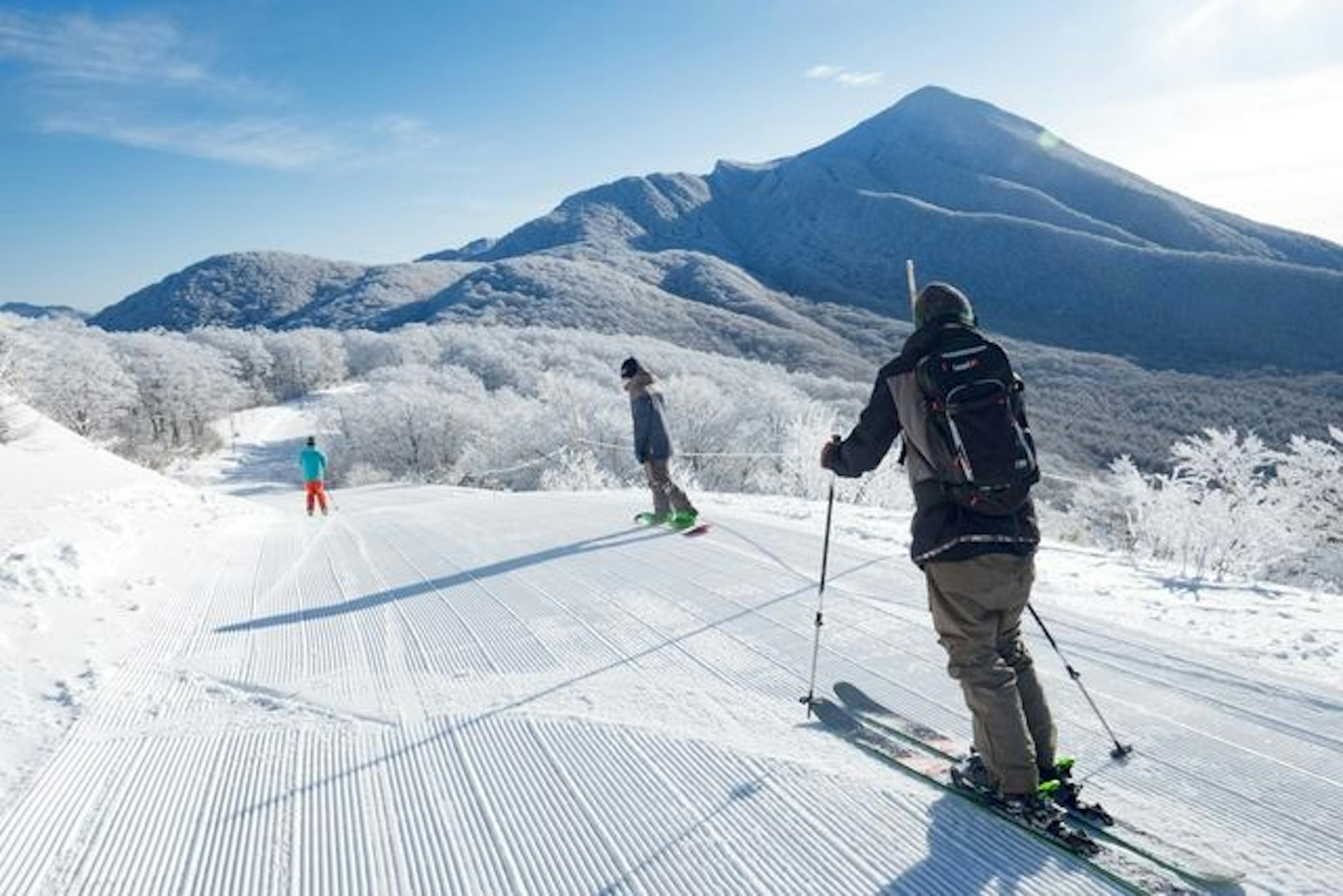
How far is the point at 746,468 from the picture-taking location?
1763 inches

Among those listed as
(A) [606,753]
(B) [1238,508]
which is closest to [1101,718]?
(A) [606,753]

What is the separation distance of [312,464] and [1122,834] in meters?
16.5

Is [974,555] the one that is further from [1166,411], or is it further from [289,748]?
[1166,411]

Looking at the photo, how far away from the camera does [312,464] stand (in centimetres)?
1689

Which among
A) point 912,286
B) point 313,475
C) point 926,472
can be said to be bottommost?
point 313,475

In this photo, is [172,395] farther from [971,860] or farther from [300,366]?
[971,860]

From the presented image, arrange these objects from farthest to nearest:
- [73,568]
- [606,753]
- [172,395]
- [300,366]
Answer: [300,366]
[172,395]
[73,568]
[606,753]

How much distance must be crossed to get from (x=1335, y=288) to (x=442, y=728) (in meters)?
178

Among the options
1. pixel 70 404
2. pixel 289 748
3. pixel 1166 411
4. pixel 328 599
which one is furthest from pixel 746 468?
pixel 1166 411

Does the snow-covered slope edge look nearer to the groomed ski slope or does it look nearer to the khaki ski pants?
the groomed ski slope

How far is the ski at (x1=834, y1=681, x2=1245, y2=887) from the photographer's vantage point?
2.87 meters

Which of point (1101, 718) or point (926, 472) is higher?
point (926, 472)

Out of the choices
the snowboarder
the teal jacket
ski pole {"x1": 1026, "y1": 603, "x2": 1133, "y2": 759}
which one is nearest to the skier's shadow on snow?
the snowboarder

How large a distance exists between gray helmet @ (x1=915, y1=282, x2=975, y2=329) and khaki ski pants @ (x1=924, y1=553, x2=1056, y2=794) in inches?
38.4
